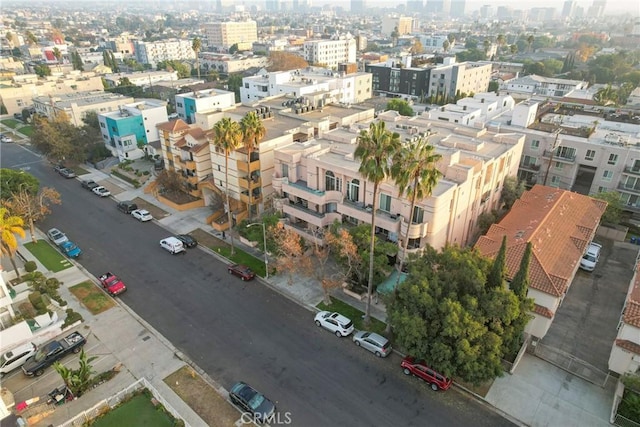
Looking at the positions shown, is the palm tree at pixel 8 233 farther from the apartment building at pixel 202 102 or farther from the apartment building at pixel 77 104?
the apartment building at pixel 77 104

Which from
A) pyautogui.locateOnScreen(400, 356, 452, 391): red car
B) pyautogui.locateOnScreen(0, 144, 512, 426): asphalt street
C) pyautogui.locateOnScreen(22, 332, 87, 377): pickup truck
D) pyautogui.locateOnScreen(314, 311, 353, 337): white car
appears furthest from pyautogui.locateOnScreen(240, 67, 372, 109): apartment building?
pyautogui.locateOnScreen(400, 356, 452, 391): red car

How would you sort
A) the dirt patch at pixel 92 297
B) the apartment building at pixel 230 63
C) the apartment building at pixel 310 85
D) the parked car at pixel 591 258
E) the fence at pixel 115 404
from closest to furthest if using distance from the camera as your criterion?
the fence at pixel 115 404 < the dirt patch at pixel 92 297 < the parked car at pixel 591 258 < the apartment building at pixel 310 85 < the apartment building at pixel 230 63

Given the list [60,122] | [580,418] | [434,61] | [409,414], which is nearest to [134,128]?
[60,122]

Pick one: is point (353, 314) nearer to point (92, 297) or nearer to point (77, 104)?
point (92, 297)

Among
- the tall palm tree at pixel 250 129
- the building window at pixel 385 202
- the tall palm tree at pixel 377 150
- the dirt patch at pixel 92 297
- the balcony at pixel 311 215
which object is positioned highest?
the tall palm tree at pixel 377 150

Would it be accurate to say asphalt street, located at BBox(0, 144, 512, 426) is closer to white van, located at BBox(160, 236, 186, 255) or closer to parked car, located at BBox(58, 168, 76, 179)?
white van, located at BBox(160, 236, 186, 255)

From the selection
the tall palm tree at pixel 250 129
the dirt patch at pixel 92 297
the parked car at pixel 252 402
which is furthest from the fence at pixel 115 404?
the tall palm tree at pixel 250 129

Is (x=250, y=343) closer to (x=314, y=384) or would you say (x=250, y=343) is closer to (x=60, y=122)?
(x=314, y=384)
